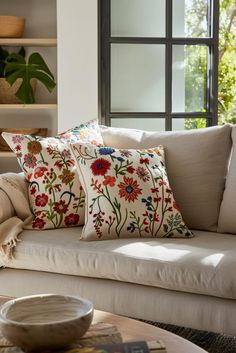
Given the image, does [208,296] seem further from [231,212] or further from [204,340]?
[231,212]

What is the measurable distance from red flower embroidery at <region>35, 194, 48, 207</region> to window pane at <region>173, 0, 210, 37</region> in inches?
80.7

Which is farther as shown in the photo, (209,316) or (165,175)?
(165,175)

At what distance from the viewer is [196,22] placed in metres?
4.54

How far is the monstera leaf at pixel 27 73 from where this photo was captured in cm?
449

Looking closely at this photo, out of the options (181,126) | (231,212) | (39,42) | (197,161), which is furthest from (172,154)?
(39,42)

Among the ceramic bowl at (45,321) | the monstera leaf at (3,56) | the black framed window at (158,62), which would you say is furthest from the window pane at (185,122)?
the ceramic bowl at (45,321)

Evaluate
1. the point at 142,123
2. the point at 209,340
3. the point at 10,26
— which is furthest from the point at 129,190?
the point at 10,26

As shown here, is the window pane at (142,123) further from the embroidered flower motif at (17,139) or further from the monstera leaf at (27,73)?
the embroidered flower motif at (17,139)

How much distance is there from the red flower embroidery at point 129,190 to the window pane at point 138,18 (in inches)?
78.5

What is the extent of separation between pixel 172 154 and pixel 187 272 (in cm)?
76

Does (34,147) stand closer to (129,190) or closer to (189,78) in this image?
(129,190)

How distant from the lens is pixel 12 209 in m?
2.89

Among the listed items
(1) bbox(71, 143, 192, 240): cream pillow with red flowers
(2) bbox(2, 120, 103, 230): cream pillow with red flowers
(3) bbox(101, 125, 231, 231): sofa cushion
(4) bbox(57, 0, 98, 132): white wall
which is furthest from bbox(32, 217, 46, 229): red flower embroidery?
(4) bbox(57, 0, 98, 132): white wall

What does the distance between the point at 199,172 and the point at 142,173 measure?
0.27 metres
